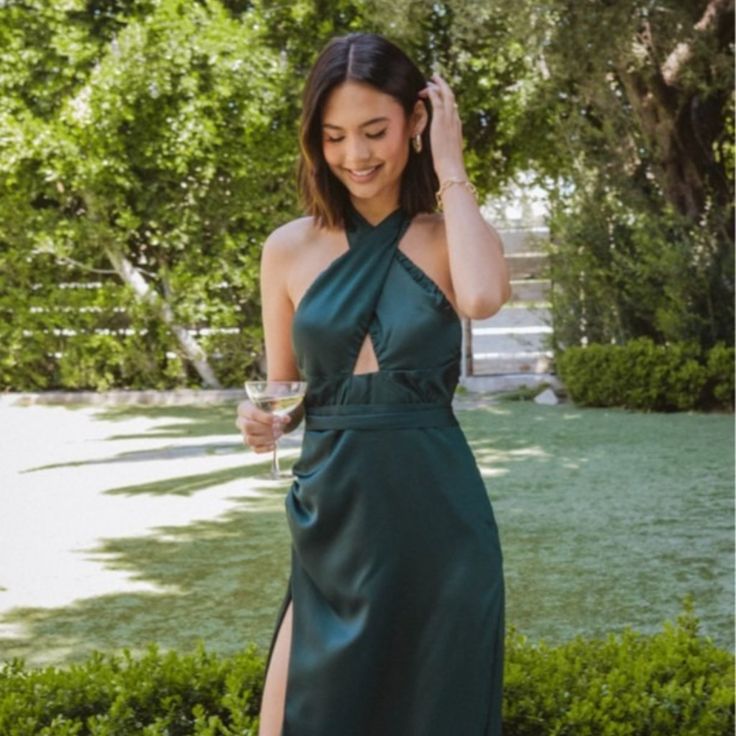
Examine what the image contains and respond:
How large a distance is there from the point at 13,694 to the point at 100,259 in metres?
14.8

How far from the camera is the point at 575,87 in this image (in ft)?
51.2

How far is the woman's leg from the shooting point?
93.0 inches

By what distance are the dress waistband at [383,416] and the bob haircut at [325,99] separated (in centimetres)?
39

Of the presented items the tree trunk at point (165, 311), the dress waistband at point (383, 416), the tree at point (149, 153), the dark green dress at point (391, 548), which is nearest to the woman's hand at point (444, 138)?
the dark green dress at point (391, 548)

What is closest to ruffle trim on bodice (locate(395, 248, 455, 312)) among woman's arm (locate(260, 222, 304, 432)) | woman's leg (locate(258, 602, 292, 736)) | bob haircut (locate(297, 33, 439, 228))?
bob haircut (locate(297, 33, 439, 228))

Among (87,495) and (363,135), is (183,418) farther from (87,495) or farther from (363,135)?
(363,135)

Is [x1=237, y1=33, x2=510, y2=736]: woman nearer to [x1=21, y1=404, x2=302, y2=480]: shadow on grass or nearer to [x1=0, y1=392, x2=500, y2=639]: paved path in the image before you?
[x1=0, y1=392, x2=500, y2=639]: paved path


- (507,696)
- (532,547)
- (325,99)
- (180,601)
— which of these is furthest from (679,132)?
(325,99)

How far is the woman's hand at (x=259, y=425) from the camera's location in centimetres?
235

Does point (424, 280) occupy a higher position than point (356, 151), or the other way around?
point (356, 151)

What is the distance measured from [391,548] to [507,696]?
1.33 meters

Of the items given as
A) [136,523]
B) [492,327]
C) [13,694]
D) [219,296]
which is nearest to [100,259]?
[219,296]

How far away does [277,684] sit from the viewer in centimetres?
237

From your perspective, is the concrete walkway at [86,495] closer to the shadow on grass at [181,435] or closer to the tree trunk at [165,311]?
the shadow on grass at [181,435]
